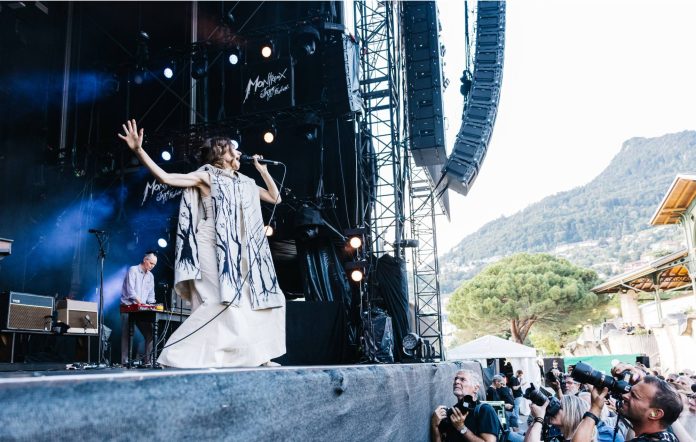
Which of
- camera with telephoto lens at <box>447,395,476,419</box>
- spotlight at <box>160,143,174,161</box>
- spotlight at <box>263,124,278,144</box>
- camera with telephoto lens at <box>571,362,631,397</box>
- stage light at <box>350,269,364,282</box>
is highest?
spotlight at <box>263,124,278,144</box>

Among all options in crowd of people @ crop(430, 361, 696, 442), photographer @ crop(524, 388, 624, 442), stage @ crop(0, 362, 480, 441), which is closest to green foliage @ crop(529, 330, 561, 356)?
crowd of people @ crop(430, 361, 696, 442)

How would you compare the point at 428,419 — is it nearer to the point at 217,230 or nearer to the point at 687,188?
the point at 217,230

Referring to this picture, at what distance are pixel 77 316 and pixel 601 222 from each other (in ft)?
539

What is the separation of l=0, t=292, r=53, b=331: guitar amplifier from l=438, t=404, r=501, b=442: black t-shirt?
6035mm

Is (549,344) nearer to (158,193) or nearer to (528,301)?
(528,301)

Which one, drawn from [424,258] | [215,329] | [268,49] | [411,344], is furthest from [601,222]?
[215,329]

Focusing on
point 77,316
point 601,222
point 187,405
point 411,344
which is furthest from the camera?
point 601,222

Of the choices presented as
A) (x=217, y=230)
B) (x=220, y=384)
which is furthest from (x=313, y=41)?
(x=220, y=384)

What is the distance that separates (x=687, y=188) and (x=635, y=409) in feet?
68.4

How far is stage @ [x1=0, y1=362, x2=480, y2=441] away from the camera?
0.56 metres

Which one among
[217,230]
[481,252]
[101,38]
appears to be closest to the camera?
[217,230]

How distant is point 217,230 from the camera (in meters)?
3.28

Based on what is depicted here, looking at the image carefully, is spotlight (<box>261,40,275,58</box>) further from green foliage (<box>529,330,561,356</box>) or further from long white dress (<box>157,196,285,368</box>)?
green foliage (<box>529,330,561,356</box>)

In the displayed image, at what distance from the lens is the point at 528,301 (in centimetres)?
4484
